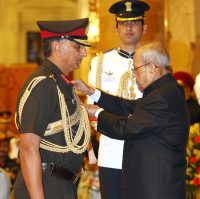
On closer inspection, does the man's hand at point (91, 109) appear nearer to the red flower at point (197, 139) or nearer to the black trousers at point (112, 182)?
the black trousers at point (112, 182)

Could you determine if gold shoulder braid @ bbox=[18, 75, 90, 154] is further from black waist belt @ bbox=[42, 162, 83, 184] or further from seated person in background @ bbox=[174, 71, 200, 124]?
seated person in background @ bbox=[174, 71, 200, 124]

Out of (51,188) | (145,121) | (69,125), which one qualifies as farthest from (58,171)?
(145,121)

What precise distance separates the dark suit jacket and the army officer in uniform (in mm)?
283

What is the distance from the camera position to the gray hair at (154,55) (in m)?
4.19

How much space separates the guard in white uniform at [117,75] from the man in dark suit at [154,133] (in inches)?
19.7

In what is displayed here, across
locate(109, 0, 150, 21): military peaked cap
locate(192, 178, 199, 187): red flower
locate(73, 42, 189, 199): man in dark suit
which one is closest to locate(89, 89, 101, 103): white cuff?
locate(73, 42, 189, 199): man in dark suit

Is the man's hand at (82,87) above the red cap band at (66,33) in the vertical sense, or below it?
below

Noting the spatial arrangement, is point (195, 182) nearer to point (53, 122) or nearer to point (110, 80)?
point (110, 80)

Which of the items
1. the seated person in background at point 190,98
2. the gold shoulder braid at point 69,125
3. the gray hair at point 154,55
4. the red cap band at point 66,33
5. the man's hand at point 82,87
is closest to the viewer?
the gold shoulder braid at point 69,125

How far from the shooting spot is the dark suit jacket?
13.3ft

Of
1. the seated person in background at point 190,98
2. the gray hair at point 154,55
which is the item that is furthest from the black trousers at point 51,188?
the seated person in background at point 190,98

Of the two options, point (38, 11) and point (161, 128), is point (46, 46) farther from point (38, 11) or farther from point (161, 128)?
point (38, 11)

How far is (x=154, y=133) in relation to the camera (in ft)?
13.4

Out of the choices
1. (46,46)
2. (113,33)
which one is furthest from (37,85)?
(113,33)
